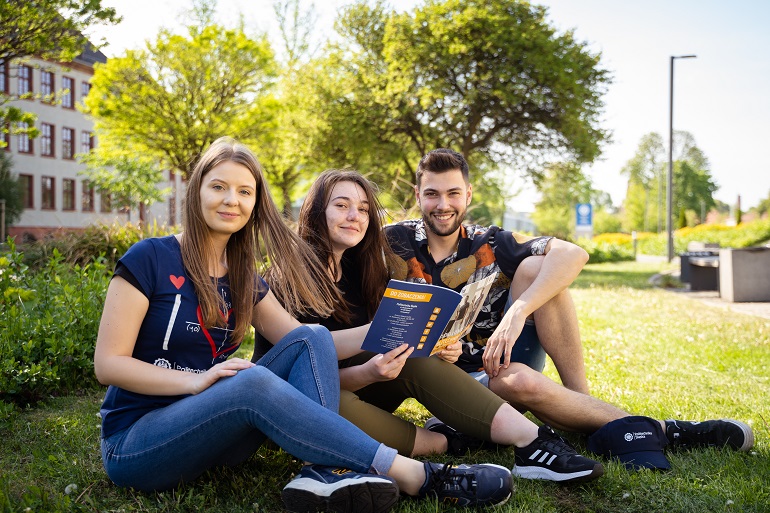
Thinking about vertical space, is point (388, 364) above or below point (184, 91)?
below

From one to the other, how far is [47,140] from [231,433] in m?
43.4

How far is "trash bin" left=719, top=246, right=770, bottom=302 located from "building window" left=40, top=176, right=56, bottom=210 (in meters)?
38.8

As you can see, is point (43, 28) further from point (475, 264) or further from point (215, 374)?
point (215, 374)

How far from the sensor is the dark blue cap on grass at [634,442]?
294cm

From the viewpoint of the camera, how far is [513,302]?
352 centimetres

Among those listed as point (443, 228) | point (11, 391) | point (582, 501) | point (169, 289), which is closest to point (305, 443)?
point (169, 289)

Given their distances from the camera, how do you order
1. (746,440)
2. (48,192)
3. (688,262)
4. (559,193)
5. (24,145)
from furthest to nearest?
1. (48,192)
2. (559,193)
3. (24,145)
4. (688,262)
5. (746,440)

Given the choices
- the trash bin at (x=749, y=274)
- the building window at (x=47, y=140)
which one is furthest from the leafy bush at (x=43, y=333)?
the building window at (x=47, y=140)

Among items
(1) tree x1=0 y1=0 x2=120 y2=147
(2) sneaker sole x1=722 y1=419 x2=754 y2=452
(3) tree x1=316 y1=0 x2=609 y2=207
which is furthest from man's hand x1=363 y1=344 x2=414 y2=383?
(3) tree x1=316 y1=0 x2=609 y2=207

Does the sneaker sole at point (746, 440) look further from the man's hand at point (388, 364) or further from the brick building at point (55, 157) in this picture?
the brick building at point (55, 157)

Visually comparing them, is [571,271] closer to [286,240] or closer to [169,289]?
[286,240]

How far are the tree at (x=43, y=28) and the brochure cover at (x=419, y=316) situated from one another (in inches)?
205

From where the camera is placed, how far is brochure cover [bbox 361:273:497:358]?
8.05 feet

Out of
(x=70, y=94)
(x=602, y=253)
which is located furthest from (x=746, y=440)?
(x=70, y=94)
